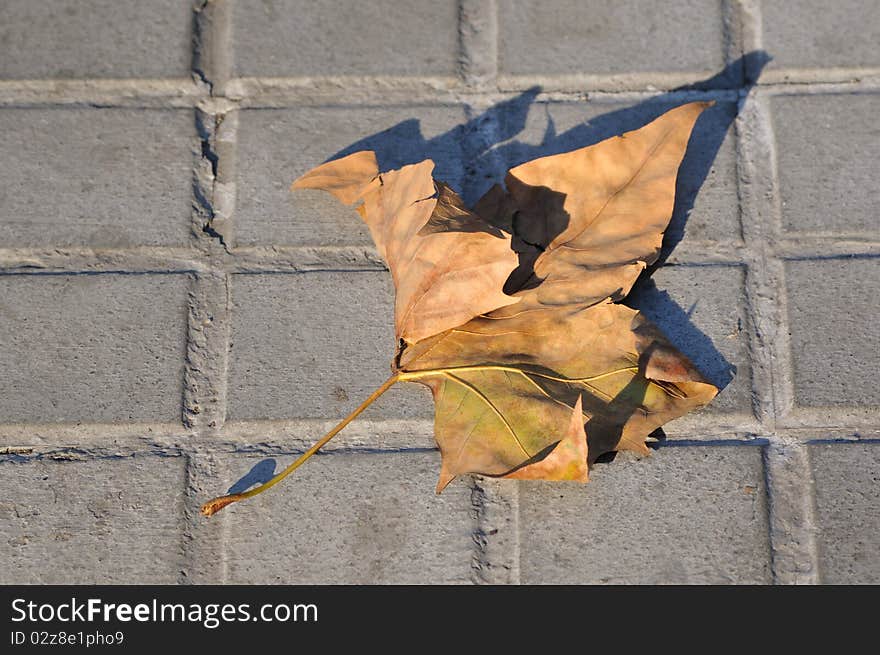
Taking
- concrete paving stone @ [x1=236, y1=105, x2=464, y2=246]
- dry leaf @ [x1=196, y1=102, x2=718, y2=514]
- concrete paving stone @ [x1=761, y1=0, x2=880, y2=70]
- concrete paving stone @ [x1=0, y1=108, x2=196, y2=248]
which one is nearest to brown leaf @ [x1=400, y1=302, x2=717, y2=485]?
dry leaf @ [x1=196, y1=102, x2=718, y2=514]

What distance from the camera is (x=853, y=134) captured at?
1936 mm

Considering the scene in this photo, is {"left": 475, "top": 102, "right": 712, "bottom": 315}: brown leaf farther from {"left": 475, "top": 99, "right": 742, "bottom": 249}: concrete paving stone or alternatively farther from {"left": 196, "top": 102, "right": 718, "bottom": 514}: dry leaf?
{"left": 475, "top": 99, "right": 742, "bottom": 249}: concrete paving stone

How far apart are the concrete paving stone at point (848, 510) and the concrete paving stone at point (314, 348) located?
2.60 ft

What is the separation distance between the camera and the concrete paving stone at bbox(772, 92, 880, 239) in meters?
1.87

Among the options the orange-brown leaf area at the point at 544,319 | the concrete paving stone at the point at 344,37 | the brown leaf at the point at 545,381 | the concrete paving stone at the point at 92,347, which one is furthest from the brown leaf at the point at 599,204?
the concrete paving stone at the point at 92,347

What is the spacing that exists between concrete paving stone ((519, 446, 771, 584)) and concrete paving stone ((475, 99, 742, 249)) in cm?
49

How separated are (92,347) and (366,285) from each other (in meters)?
0.59

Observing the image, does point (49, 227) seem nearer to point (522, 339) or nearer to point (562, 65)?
point (522, 339)

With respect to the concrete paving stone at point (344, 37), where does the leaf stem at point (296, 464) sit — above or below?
below

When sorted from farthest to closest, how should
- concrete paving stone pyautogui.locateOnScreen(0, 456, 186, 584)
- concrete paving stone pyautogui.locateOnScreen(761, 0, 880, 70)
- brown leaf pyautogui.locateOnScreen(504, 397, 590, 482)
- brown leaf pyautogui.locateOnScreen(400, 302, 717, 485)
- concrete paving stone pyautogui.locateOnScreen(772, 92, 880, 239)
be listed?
concrete paving stone pyautogui.locateOnScreen(761, 0, 880, 70) < concrete paving stone pyautogui.locateOnScreen(772, 92, 880, 239) < concrete paving stone pyautogui.locateOnScreen(0, 456, 186, 584) < brown leaf pyautogui.locateOnScreen(400, 302, 717, 485) < brown leaf pyautogui.locateOnScreen(504, 397, 590, 482)

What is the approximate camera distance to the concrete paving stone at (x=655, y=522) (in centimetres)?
165

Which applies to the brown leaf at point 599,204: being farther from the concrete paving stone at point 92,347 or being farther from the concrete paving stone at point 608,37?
the concrete paving stone at point 92,347
